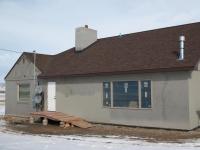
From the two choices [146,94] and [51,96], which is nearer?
[146,94]

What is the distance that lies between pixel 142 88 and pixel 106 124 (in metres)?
3.23

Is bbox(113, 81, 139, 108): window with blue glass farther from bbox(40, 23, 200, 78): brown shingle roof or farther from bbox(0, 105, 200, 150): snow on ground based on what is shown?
bbox(0, 105, 200, 150): snow on ground

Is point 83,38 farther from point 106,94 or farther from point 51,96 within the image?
point 106,94

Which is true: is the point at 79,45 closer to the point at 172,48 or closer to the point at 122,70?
the point at 122,70

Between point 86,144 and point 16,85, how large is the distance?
1480cm

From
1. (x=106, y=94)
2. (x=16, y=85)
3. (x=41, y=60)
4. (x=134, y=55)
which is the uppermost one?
(x=41, y=60)

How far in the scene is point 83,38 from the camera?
23.0 meters

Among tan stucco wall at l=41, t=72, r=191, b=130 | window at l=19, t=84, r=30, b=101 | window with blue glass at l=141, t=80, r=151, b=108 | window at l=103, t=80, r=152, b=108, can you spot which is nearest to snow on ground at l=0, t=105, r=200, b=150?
tan stucco wall at l=41, t=72, r=191, b=130

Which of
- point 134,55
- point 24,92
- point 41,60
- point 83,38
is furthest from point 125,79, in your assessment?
point 24,92

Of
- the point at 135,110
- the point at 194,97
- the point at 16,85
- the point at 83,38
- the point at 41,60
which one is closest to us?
the point at 194,97

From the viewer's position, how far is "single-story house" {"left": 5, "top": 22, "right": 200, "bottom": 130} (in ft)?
50.2

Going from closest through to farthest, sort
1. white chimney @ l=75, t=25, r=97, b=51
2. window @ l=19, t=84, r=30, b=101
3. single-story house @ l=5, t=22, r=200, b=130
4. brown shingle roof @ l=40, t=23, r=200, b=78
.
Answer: single-story house @ l=5, t=22, r=200, b=130
brown shingle roof @ l=40, t=23, r=200, b=78
white chimney @ l=75, t=25, r=97, b=51
window @ l=19, t=84, r=30, b=101

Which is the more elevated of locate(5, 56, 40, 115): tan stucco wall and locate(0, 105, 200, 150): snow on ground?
locate(5, 56, 40, 115): tan stucco wall

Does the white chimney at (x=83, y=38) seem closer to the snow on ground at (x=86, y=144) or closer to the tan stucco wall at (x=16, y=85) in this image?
the tan stucco wall at (x=16, y=85)
